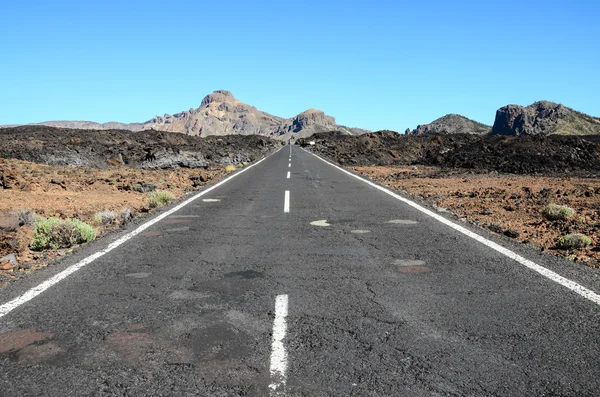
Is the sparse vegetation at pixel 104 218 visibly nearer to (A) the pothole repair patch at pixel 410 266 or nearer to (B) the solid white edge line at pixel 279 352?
(A) the pothole repair patch at pixel 410 266

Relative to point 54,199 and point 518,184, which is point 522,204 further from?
point 54,199

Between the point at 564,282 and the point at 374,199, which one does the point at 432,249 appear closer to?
the point at 564,282

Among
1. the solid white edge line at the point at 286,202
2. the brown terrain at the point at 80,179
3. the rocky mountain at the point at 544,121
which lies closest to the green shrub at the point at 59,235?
the brown terrain at the point at 80,179

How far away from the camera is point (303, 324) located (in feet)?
14.6

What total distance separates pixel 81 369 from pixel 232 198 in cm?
1057

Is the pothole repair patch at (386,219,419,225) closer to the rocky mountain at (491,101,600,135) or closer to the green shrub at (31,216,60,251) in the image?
the green shrub at (31,216,60,251)

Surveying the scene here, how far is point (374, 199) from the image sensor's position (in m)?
13.5

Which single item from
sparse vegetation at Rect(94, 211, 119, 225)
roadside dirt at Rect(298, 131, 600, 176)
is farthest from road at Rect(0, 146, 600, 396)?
roadside dirt at Rect(298, 131, 600, 176)

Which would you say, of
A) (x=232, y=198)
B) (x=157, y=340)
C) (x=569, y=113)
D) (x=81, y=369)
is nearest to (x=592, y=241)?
(x=157, y=340)

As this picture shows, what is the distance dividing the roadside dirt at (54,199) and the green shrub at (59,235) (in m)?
0.22

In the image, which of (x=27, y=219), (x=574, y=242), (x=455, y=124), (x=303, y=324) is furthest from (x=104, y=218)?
(x=455, y=124)

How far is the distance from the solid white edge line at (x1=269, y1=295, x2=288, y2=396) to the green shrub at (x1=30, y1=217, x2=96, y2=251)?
4719 mm

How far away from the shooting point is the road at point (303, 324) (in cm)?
344

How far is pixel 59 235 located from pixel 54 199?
7.28m
